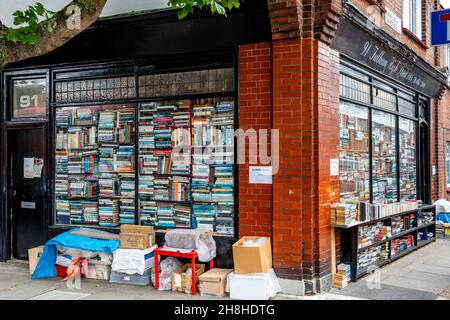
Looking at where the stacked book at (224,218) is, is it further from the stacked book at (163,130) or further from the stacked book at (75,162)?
the stacked book at (75,162)

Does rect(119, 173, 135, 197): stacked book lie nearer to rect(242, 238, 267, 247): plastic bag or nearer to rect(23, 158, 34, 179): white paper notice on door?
rect(23, 158, 34, 179): white paper notice on door

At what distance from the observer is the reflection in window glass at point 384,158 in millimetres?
9660

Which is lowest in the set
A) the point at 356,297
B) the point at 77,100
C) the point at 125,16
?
the point at 356,297

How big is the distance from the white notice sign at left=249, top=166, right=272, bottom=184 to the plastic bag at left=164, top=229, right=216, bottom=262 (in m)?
1.12

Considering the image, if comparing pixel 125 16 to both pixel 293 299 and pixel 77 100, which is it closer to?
pixel 77 100

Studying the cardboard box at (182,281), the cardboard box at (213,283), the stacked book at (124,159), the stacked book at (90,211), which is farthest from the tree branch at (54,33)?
the cardboard box at (213,283)

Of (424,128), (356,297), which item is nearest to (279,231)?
(356,297)

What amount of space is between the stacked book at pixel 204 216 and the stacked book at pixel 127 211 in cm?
117

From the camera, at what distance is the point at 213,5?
18.5ft

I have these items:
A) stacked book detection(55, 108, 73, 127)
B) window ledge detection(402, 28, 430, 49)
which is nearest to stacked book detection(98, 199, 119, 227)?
stacked book detection(55, 108, 73, 127)

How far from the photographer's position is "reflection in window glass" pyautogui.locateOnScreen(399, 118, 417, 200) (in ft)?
36.9

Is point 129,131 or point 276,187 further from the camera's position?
point 129,131

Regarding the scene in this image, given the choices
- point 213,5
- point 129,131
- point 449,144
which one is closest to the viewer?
point 213,5

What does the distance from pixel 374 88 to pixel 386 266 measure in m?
3.41
